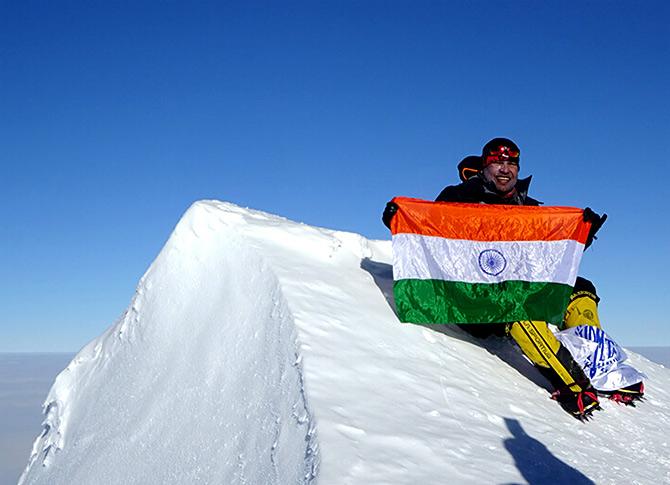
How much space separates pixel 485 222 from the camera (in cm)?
518

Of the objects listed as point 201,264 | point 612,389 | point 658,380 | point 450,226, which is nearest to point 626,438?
point 612,389

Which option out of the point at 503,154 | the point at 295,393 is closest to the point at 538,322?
the point at 503,154

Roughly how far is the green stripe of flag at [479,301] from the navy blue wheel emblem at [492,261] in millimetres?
131

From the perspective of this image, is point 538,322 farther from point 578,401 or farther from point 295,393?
point 295,393

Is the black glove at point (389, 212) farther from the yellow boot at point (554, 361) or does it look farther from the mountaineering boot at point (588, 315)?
the mountaineering boot at point (588, 315)

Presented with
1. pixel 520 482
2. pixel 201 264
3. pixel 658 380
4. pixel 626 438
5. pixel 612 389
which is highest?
pixel 201 264

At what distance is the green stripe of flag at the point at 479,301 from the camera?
16.1 feet

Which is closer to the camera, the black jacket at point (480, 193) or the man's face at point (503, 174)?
the man's face at point (503, 174)

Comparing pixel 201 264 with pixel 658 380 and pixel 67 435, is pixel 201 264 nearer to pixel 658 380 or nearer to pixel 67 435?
pixel 67 435

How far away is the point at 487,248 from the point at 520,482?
2.51m

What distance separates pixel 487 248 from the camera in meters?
5.15

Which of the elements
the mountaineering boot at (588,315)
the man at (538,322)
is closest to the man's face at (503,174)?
the man at (538,322)

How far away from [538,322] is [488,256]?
66 cm

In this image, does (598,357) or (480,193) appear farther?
(480,193)
